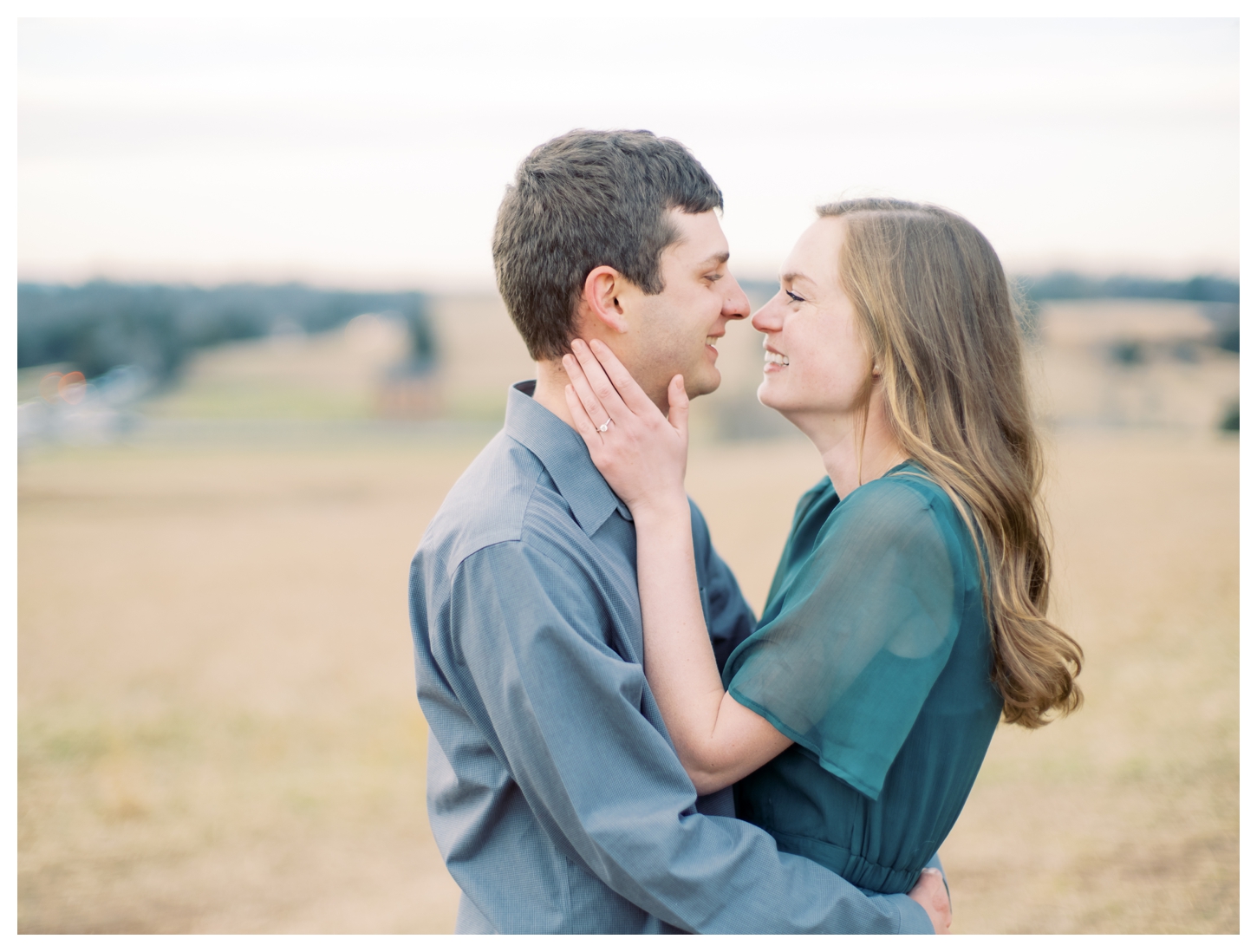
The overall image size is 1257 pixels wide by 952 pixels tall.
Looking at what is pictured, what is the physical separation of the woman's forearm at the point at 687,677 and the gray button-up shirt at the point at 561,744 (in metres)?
0.05

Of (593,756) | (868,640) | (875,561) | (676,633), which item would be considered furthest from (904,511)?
(593,756)

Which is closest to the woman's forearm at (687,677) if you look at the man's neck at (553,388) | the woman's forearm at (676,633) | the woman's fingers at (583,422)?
the woman's forearm at (676,633)

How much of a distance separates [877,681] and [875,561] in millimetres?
254

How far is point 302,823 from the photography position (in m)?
7.78

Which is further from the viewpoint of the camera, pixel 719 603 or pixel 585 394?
pixel 719 603

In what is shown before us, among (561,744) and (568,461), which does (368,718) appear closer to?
(568,461)

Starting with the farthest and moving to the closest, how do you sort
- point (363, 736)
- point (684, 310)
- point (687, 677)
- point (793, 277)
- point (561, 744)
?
point (363, 736)
point (793, 277)
point (684, 310)
point (687, 677)
point (561, 744)

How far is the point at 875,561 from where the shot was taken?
1911mm

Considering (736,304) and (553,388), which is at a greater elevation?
(736,304)

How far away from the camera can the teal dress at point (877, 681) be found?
6.27 feet

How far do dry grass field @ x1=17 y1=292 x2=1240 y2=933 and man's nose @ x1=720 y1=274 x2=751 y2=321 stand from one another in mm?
890

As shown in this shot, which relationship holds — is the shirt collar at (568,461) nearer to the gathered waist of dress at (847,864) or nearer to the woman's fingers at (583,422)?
the woman's fingers at (583,422)

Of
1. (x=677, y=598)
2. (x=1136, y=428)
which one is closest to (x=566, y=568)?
(x=677, y=598)
